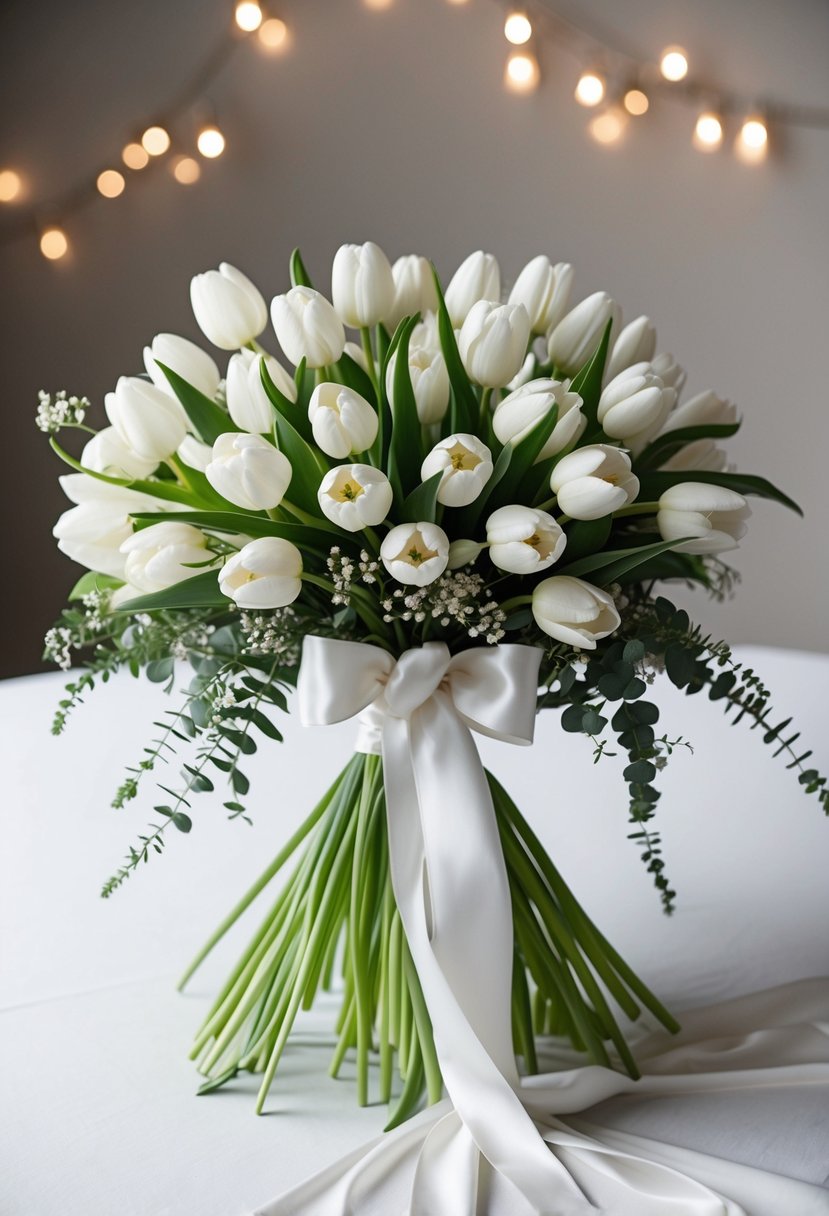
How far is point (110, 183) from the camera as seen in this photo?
9.03ft

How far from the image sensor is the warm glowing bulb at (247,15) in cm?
278

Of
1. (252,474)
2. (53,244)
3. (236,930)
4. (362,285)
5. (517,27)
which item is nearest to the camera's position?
(252,474)

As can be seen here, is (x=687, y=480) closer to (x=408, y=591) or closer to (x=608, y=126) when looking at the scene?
(x=408, y=591)

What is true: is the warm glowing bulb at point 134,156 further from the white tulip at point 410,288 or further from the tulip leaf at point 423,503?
the tulip leaf at point 423,503

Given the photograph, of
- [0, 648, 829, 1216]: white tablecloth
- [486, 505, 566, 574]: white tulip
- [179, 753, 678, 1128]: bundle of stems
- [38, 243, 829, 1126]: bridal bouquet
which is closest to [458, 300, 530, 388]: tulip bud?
[38, 243, 829, 1126]: bridal bouquet

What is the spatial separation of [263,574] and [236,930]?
1.84 feet

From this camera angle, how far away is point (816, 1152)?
2.35ft

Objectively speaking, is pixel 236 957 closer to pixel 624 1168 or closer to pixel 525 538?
pixel 624 1168

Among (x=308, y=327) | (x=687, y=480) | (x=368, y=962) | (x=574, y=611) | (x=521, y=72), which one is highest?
(x=521, y=72)

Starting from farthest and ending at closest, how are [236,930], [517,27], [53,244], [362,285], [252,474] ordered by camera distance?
[517,27] < [53,244] < [236,930] < [362,285] < [252,474]

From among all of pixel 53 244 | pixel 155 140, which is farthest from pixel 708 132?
pixel 53 244

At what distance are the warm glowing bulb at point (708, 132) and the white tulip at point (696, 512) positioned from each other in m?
2.52

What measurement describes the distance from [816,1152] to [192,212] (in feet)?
8.71

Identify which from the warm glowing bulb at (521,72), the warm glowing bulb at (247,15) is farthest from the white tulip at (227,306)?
the warm glowing bulb at (521,72)
